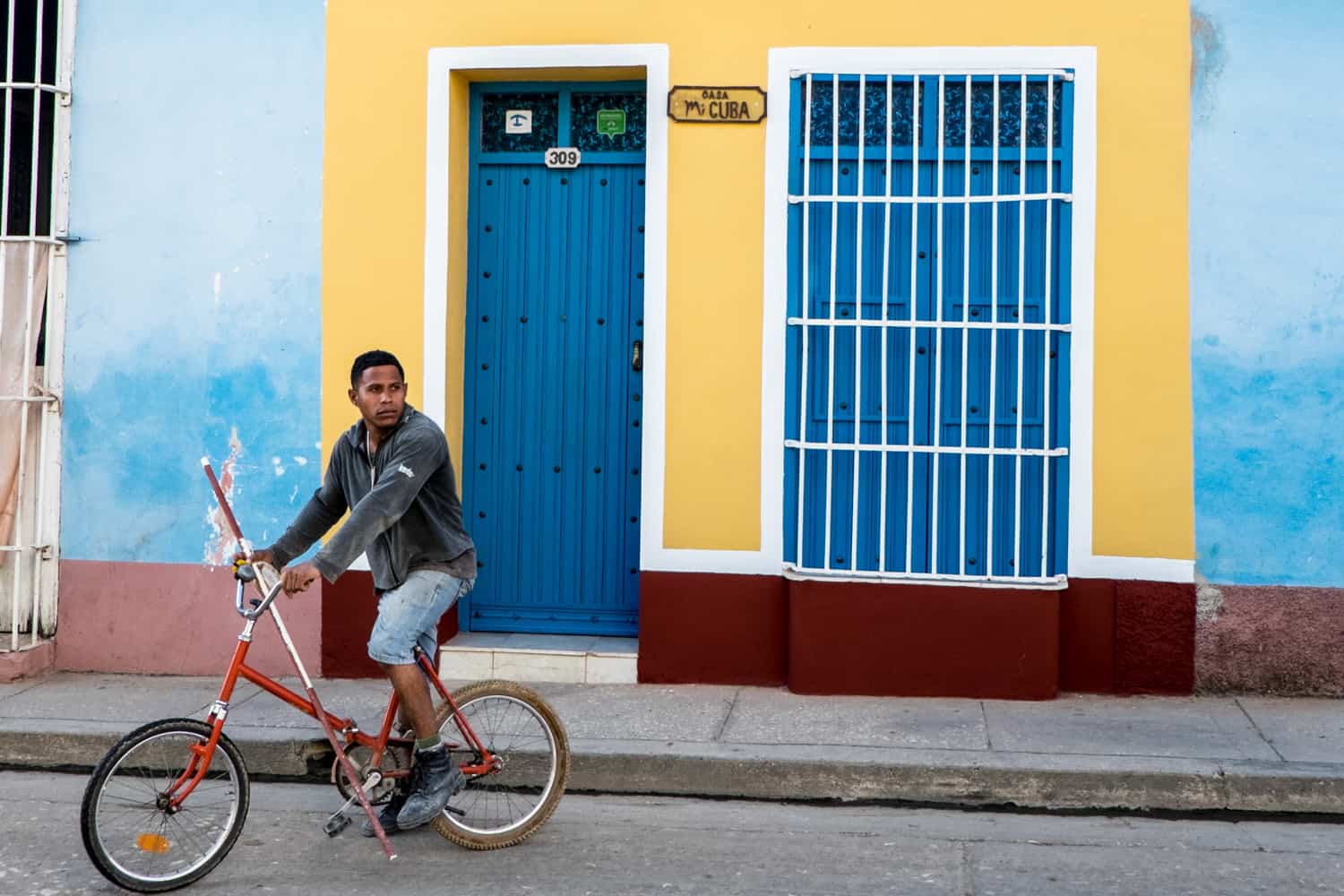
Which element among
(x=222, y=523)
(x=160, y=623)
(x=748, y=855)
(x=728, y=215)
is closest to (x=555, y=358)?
(x=728, y=215)

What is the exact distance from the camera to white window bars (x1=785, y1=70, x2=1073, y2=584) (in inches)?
278

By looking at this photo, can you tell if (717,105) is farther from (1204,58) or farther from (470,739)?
(470,739)

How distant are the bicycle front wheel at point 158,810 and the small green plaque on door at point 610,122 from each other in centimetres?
389

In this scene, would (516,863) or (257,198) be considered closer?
(516,863)

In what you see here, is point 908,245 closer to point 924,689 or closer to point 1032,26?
point 1032,26

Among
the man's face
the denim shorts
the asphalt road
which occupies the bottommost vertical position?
the asphalt road

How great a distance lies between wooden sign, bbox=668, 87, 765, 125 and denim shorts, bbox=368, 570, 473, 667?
2965mm

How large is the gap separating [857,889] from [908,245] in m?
3.36

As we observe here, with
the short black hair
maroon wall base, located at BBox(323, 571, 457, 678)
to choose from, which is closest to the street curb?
maroon wall base, located at BBox(323, 571, 457, 678)

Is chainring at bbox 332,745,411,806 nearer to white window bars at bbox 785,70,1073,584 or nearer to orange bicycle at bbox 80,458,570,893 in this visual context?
orange bicycle at bbox 80,458,570,893

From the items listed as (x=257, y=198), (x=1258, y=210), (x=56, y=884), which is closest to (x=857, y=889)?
(x=56, y=884)

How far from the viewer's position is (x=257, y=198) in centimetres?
757

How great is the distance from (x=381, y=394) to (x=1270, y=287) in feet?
13.7

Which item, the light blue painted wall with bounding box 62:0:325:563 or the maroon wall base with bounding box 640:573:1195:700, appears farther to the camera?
the light blue painted wall with bounding box 62:0:325:563
